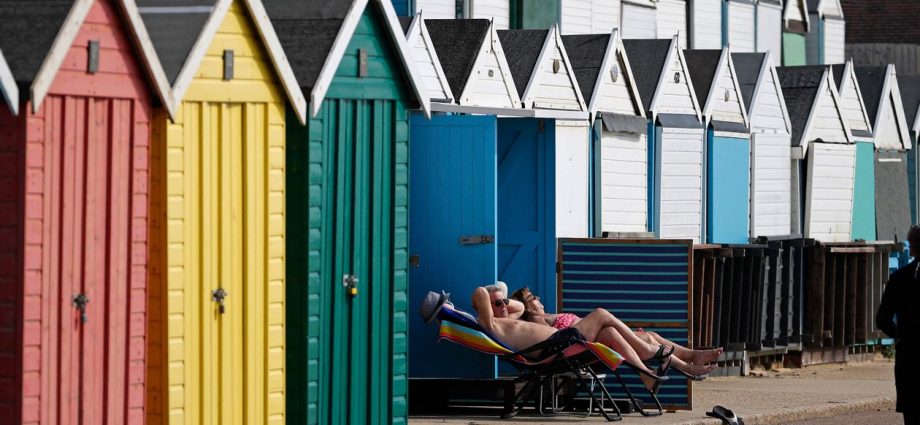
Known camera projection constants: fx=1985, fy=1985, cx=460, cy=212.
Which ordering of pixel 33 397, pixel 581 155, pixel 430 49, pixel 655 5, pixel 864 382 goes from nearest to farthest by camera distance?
pixel 33 397 → pixel 430 49 → pixel 581 155 → pixel 864 382 → pixel 655 5

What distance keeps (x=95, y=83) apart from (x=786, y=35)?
20843 mm

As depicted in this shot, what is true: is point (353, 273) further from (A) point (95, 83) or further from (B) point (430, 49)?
(B) point (430, 49)

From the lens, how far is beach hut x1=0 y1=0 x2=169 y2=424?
364 inches

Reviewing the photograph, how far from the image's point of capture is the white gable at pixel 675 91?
1817 cm

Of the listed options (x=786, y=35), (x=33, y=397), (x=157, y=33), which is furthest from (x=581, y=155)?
(x=786, y=35)

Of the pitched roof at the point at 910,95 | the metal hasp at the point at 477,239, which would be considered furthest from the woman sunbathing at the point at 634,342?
the pitched roof at the point at 910,95

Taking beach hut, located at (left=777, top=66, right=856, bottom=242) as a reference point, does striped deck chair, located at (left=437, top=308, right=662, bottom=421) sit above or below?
below

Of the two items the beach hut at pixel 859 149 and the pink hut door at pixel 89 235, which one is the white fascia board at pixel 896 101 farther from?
the pink hut door at pixel 89 235

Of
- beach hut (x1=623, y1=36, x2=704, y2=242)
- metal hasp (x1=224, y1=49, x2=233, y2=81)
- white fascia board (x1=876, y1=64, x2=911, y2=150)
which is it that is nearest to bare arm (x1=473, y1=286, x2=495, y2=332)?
metal hasp (x1=224, y1=49, x2=233, y2=81)

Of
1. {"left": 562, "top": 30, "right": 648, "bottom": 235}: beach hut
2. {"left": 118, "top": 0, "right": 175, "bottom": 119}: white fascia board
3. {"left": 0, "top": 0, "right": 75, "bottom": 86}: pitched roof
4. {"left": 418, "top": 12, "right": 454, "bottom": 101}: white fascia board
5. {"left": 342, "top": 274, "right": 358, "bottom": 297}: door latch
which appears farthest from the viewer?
Result: {"left": 562, "top": 30, "right": 648, "bottom": 235}: beach hut

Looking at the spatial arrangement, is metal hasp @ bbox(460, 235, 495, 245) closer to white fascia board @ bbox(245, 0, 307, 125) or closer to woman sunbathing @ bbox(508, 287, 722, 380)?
woman sunbathing @ bbox(508, 287, 722, 380)

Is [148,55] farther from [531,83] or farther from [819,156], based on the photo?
[819,156]

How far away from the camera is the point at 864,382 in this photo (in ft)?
58.6

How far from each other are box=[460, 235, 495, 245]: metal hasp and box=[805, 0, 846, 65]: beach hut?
57.1 ft
